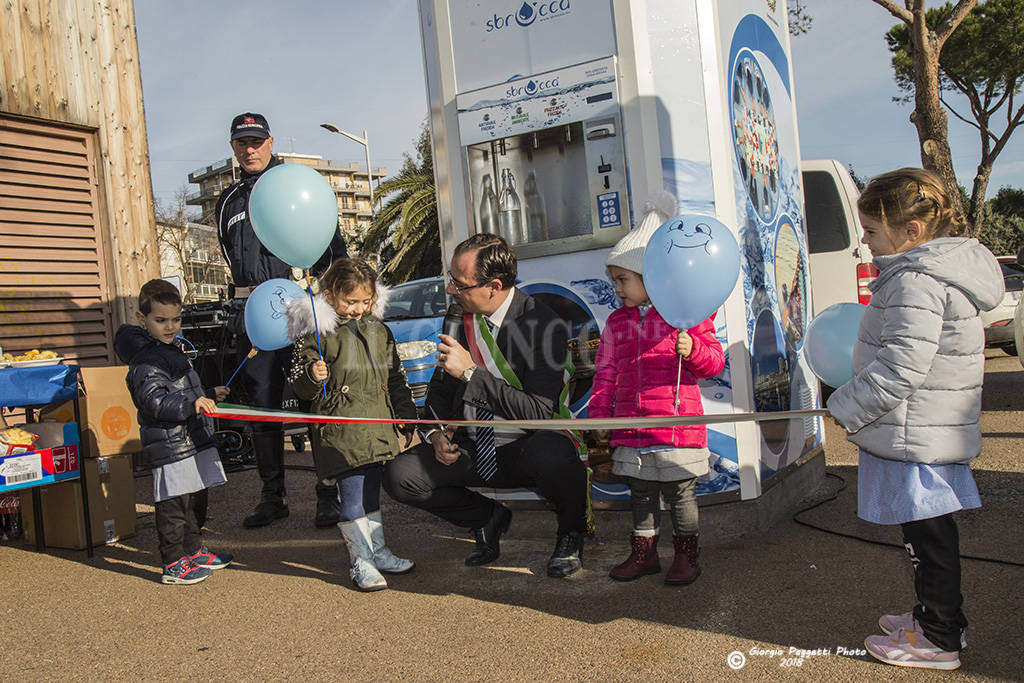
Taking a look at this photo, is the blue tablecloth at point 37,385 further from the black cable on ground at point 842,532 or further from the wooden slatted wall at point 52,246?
the black cable on ground at point 842,532

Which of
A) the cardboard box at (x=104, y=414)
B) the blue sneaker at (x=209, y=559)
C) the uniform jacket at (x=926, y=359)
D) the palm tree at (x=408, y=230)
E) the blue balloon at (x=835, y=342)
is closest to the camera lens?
the uniform jacket at (x=926, y=359)

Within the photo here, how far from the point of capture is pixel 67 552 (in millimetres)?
4461

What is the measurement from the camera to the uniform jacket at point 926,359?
7.75 ft

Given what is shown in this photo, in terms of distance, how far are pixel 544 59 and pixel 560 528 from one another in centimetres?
229

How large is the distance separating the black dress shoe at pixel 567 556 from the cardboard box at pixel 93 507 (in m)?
2.68

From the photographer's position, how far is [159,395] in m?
3.72

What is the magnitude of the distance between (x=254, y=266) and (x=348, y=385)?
148 centimetres

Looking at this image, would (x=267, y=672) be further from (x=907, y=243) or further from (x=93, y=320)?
(x=93, y=320)

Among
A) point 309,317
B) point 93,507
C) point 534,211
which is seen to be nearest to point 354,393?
point 309,317

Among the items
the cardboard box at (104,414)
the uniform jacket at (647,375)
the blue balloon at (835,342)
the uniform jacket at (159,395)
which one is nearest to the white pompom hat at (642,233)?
the uniform jacket at (647,375)

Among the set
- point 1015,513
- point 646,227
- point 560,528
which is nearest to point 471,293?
point 646,227

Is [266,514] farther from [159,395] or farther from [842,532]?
[842,532]

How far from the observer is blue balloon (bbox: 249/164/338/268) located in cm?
369

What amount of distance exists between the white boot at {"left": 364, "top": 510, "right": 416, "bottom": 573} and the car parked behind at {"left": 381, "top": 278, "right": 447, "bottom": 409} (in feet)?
12.6
